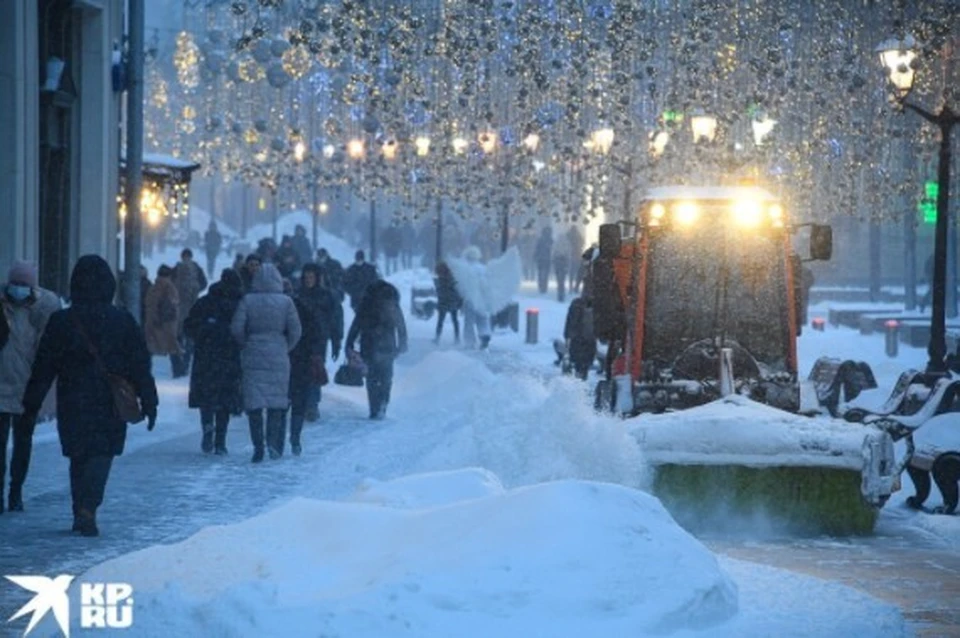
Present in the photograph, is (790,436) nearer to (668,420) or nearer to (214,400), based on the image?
(668,420)

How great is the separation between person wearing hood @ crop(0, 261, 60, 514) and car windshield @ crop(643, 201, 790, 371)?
5.89 m

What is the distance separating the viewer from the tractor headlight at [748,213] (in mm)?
18391

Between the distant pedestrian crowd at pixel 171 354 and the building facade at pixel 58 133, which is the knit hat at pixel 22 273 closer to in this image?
the distant pedestrian crowd at pixel 171 354

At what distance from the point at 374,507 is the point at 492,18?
19908 millimetres

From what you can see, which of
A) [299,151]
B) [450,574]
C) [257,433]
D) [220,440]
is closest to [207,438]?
[220,440]

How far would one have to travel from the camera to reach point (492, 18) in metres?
29.5

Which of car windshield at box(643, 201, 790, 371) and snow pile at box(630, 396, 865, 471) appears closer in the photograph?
snow pile at box(630, 396, 865, 471)

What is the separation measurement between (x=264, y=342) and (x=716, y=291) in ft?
13.7

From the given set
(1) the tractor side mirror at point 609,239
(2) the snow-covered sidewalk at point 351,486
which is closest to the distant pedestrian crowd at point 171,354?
(2) the snow-covered sidewalk at point 351,486

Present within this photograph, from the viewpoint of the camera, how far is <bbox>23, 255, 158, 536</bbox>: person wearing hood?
13.1 metres

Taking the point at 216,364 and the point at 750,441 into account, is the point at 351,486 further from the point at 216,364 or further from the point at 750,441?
the point at 750,441

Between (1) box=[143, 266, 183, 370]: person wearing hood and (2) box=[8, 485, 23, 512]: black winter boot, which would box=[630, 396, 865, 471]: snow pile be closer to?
(2) box=[8, 485, 23, 512]: black winter boot

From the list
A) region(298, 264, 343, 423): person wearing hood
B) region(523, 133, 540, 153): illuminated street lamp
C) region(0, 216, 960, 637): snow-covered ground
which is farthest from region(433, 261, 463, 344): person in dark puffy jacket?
region(0, 216, 960, 637): snow-covered ground

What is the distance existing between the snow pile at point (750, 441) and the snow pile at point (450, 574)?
14.3 feet
